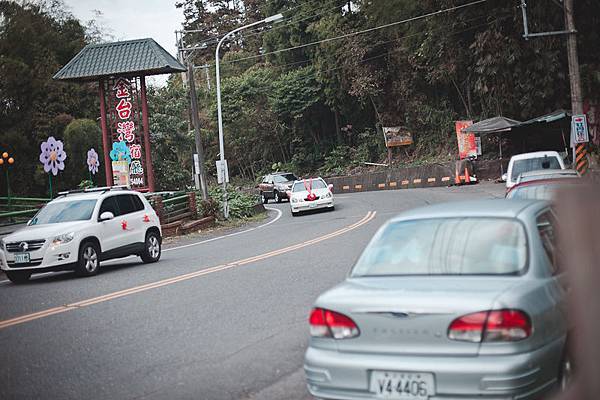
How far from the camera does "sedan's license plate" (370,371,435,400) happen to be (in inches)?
185

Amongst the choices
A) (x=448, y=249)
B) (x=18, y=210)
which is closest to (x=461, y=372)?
(x=448, y=249)

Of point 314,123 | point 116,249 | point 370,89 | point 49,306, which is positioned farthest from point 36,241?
point 314,123

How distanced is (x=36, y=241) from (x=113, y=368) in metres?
7.81

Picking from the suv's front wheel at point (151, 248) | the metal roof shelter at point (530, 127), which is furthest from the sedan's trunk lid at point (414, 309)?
the metal roof shelter at point (530, 127)

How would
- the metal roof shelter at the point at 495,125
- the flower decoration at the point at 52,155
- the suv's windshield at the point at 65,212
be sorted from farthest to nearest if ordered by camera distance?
the metal roof shelter at the point at 495,125, the flower decoration at the point at 52,155, the suv's windshield at the point at 65,212

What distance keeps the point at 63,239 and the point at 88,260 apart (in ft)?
2.52

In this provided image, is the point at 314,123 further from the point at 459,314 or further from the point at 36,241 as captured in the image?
the point at 459,314

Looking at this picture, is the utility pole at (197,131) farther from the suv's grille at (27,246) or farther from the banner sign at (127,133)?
the suv's grille at (27,246)

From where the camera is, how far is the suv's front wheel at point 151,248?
17.2 m

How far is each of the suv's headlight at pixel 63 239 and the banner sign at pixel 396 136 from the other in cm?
4090

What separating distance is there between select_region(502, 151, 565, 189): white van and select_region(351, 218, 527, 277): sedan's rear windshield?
14494 mm

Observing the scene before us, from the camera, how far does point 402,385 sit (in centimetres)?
479

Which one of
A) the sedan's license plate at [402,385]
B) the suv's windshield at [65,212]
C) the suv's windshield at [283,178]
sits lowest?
the sedan's license plate at [402,385]

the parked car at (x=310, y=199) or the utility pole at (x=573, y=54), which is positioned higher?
the utility pole at (x=573, y=54)
